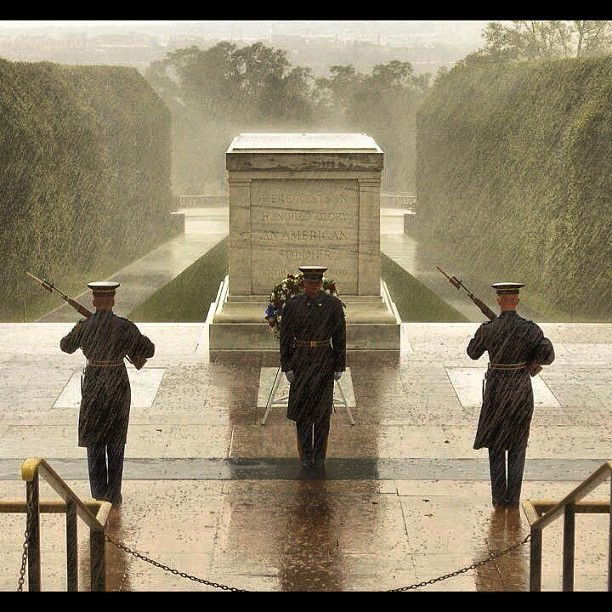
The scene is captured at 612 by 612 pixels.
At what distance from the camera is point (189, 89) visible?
51562mm

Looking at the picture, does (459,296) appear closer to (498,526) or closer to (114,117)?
(114,117)

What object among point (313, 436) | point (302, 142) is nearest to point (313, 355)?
point (313, 436)

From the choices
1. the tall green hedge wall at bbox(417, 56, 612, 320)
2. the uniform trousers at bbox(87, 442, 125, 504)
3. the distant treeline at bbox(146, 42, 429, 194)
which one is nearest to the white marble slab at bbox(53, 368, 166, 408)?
the uniform trousers at bbox(87, 442, 125, 504)

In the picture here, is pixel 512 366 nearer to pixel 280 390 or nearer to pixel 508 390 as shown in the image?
pixel 508 390

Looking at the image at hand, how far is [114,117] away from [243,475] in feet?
64.5

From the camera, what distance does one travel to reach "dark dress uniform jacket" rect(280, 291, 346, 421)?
27.6 feet

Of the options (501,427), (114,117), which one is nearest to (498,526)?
(501,427)

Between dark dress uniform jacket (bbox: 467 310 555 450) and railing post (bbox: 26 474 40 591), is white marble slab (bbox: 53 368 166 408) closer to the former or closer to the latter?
dark dress uniform jacket (bbox: 467 310 555 450)

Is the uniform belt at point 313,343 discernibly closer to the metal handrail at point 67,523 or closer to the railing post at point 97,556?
the metal handrail at point 67,523

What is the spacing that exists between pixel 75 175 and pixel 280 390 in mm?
12080

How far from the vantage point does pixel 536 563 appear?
20.1 feet

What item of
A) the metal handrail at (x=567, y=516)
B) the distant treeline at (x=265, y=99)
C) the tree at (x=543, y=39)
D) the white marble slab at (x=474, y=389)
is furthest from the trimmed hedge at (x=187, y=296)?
the distant treeline at (x=265, y=99)

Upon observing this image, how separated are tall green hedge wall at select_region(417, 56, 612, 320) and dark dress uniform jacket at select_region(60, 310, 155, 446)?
10.9 metres

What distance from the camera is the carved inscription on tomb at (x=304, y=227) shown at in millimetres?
12688
